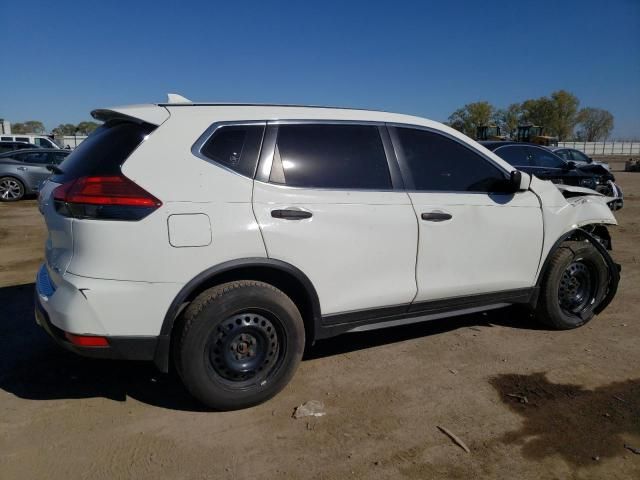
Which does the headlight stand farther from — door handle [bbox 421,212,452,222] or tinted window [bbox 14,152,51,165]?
tinted window [bbox 14,152,51,165]

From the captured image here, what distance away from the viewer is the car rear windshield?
9.11 ft

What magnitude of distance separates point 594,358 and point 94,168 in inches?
153

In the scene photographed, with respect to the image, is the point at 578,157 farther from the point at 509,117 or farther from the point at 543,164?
the point at 509,117

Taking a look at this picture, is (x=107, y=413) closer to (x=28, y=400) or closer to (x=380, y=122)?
(x=28, y=400)

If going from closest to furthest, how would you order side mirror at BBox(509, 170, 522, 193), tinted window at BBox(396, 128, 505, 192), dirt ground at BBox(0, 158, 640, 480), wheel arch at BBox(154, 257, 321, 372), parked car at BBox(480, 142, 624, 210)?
dirt ground at BBox(0, 158, 640, 480), wheel arch at BBox(154, 257, 321, 372), tinted window at BBox(396, 128, 505, 192), side mirror at BBox(509, 170, 522, 193), parked car at BBox(480, 142, 624, 210)

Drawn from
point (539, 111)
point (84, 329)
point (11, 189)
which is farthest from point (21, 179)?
point (539, 111)

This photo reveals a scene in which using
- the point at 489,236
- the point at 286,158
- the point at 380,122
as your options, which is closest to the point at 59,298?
the point at 286,158

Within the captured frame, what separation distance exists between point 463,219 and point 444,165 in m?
0.44

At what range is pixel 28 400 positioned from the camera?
126 inches

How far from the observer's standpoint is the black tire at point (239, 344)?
2.87 metres

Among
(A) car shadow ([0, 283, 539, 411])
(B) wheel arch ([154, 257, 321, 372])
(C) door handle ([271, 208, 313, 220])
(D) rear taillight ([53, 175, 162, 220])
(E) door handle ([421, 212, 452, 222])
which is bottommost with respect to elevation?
(A) car shadow ([0, 283, 539, 411])

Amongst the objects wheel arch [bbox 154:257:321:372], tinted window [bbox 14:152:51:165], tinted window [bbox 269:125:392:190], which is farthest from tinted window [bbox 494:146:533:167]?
tinted window [bbox 14:152:51:165]

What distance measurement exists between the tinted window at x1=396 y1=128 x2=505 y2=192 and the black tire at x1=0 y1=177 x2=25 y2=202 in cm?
1373

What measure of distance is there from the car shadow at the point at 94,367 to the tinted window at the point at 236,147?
1.55m
